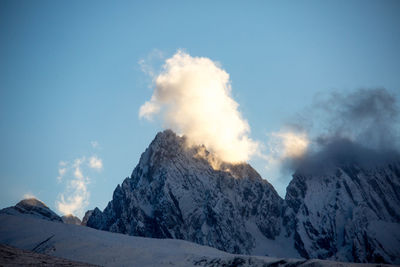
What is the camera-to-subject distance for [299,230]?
139 meters

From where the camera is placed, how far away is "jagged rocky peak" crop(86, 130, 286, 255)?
131 metres

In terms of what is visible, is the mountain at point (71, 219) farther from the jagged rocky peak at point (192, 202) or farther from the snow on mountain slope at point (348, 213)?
the snow on mountain slope at point (348, 213)

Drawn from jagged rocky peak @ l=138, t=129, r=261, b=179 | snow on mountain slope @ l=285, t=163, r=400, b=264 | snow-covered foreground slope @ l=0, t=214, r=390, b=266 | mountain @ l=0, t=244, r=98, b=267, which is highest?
jagged rocky peak @ l=138, t=129, r=261, b=179

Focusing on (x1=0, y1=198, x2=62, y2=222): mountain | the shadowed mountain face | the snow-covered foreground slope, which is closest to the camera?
the snow-covered foreground slope

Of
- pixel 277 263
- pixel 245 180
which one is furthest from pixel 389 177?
pixel 277 263

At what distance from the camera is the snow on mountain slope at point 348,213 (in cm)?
11209

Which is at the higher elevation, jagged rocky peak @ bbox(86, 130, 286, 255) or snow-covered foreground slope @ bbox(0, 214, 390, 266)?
jagged rocky peak @ bbox(86, 130, 286, 255)

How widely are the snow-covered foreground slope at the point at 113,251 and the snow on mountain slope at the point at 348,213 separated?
300ft

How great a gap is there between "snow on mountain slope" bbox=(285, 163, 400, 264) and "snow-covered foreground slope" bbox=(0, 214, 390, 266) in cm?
9138

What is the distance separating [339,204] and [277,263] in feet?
402

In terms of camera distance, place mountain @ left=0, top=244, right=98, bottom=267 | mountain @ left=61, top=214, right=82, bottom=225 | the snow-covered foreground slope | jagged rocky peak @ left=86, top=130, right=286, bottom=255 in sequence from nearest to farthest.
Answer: mountain @ left=0, top=244, right=98, bottom=267
the snow-covered foreground slope
jagged rocky peak @ left=86, top=130, right=286, bottom=255
mountain @ left=61, top=214, right=82, bottom=225

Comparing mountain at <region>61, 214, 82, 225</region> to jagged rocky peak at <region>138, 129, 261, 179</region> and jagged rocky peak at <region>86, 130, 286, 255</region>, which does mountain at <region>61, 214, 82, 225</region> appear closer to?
jagged rocky peak at <region>86, 130, 286, 255</region>

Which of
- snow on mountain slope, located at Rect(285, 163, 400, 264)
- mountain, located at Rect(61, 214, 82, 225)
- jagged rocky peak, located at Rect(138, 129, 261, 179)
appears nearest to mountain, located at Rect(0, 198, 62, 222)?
jagged rocky peak, located at Rect(138, 129, 261, 179)

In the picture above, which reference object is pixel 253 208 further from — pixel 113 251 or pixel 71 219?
pixel 113 251
